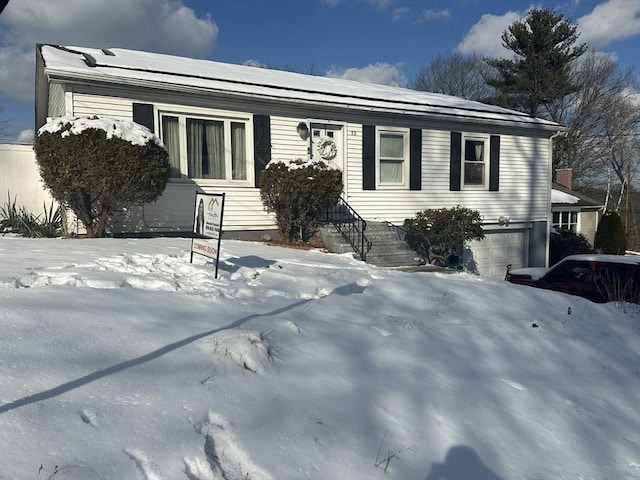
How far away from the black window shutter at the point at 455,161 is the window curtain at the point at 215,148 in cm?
673

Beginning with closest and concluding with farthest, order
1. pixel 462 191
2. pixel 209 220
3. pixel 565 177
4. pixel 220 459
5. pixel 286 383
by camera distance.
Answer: pixel 220 459 → pixel 286 383 → pixel 209 220 → pixel 462 191 → pixel 565 177

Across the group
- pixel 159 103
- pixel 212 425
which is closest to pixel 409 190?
pixel 159 103

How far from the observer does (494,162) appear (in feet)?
48.8

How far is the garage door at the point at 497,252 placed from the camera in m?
15.1

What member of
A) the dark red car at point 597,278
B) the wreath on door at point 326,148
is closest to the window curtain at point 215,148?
the wreath on door at point 326,148

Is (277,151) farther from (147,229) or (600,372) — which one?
(600,372)

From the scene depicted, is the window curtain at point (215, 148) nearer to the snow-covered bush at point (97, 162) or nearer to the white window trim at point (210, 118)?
the white window trim at point (210, 118)

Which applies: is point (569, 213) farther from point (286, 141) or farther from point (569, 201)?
point (286, 141)

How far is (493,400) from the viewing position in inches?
146

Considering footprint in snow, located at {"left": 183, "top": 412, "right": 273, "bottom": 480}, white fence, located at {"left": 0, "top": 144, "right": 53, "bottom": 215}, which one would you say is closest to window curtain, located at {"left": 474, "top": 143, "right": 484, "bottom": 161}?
white fence, located at {"left": 0, "top": 144, "right": 53, "bottom": 215}

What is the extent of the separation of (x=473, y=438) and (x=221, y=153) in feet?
30.3

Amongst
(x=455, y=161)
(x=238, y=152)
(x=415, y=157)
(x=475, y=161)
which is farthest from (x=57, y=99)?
(x=475, y=161)

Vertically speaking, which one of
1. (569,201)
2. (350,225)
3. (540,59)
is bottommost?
(350,225)

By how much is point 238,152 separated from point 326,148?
2.27 meters
